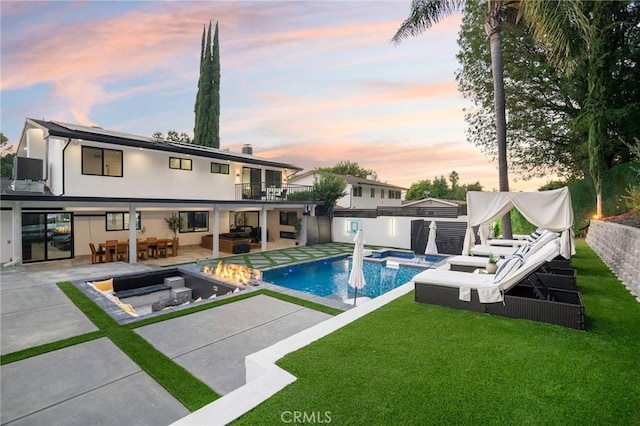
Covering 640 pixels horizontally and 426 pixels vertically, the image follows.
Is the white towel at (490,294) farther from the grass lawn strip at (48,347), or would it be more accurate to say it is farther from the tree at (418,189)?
the tree at (418,189)

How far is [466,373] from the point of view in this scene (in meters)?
3.48

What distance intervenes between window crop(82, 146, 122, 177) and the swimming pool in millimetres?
8457

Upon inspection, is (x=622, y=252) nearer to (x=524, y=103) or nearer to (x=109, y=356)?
(x=109, y=356)

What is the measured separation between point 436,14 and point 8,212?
735 inches

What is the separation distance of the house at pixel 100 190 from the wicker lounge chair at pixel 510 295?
38.3 feet

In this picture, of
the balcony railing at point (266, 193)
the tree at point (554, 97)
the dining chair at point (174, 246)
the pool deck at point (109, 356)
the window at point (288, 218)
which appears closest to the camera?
the pool deck at point (109, 356)

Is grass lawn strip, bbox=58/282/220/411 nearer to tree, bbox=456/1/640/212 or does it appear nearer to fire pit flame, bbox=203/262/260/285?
fire pit flame, bbox=203/262/260/285

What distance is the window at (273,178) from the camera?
825 inches

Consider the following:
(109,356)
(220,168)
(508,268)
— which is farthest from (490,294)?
(220,168)

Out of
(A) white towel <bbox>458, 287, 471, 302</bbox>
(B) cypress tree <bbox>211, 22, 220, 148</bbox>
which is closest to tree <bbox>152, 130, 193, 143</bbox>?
(B) cypress tree <bbox>211, 22, 220, 148</bbox>

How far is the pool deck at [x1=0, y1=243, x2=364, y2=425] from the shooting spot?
3.51 m

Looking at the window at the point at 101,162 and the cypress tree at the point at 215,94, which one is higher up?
the cypress tree at the point at 215,94

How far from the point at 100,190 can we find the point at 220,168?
6.08 metres

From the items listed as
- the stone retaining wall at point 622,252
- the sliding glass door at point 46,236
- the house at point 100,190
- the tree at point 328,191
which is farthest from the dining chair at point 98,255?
the stone retaining wall at point 622,252
